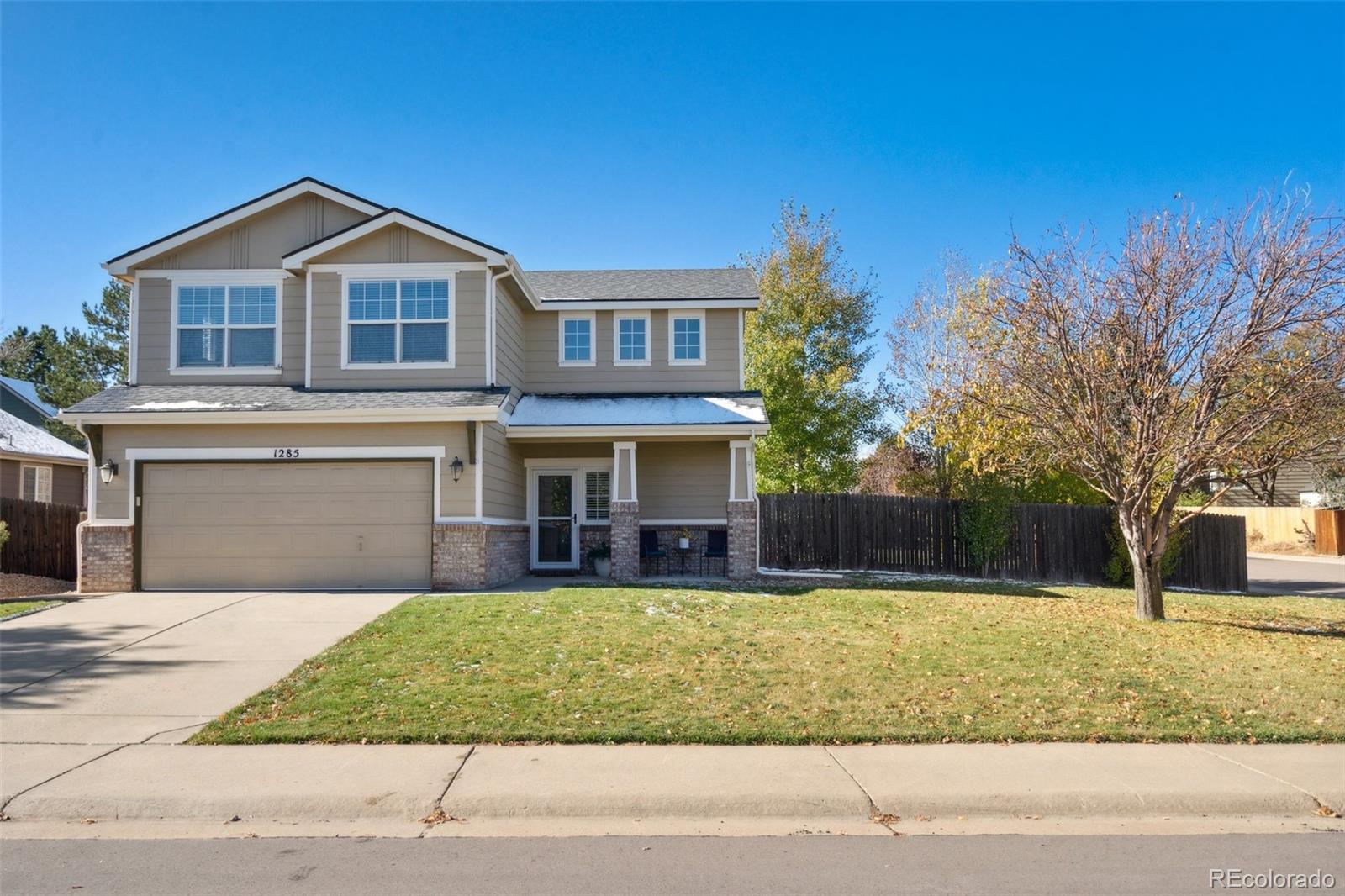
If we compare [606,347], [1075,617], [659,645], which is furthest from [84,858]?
[606,347]

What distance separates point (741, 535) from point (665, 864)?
12915 mm

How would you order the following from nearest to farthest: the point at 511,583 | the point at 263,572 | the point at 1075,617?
the point at 1075,617 → the point at 263,572 → the point at 511,583

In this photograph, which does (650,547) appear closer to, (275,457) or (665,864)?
(275,457)

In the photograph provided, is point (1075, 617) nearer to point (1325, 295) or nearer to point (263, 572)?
point (1325, 295)

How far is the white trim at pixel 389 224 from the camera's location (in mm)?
17203

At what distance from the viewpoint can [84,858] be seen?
5680mm

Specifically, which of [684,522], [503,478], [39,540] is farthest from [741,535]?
[39,540]

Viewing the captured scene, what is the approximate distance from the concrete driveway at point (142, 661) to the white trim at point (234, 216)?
630cm

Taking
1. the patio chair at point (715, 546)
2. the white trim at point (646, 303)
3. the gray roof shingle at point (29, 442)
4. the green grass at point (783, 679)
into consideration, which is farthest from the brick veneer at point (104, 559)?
the gray roof shingle at point (29, 442)

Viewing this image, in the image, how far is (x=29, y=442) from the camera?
91.9 ft

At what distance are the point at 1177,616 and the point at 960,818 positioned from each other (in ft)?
32.9

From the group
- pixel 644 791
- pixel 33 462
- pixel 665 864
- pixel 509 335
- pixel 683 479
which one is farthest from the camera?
pixel 33 462

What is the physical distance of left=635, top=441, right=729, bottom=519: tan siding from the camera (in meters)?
20.0

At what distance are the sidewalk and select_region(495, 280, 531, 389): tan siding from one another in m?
11.2
